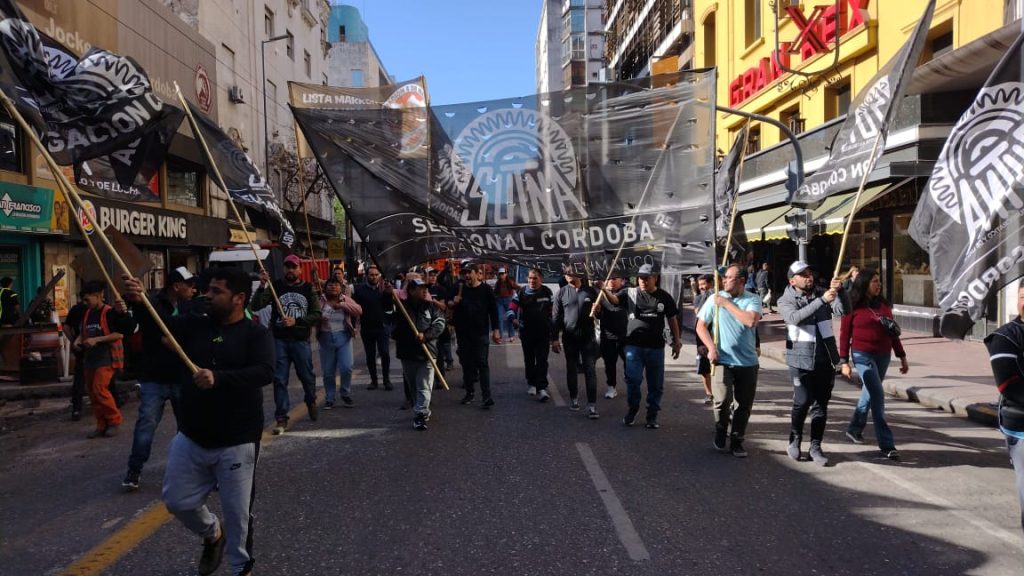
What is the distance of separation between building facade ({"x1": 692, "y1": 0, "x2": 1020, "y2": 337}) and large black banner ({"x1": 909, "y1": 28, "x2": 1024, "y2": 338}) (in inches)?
326

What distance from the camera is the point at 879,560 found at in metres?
4.14

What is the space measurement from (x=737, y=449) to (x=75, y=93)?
6.10 meters

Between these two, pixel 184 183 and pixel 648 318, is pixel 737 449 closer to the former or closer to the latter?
pixel 648 318

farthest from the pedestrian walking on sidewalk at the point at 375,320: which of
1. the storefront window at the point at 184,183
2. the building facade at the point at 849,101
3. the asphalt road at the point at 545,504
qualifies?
the storefront window at the point at 184,183

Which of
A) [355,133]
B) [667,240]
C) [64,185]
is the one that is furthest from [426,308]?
[64,185]

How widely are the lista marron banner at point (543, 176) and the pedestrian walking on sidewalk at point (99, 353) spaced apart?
10.4 ft

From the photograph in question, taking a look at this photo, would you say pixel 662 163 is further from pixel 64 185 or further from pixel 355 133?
pixel 64 185

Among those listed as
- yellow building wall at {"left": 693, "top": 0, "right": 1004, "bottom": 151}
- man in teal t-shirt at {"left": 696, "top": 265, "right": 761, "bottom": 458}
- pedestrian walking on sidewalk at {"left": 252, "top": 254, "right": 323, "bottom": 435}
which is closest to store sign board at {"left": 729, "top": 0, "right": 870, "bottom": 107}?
yellow building wall at {"left": 693, "top": 0, "right": 1004, "bottom": 151}

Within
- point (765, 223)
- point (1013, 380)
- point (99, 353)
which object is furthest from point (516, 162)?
point (765, 223)

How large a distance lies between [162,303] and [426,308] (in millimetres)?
2961

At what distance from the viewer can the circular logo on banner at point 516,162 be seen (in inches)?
244

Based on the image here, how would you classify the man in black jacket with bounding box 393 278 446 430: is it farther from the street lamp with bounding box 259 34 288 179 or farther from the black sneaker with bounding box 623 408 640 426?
the street lamp with bounding box 259 34 288 179

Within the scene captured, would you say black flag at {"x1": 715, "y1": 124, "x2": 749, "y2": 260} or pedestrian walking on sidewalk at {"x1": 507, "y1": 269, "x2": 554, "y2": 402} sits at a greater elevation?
black flag at {"x1": 715, "y1": 124, "x2": 749, "y2": 260}

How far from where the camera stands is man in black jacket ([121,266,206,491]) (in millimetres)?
5680
